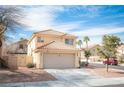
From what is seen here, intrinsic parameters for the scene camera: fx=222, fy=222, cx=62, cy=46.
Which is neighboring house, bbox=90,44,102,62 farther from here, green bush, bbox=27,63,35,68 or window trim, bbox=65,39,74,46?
green bush, bbox=27,63,35,68

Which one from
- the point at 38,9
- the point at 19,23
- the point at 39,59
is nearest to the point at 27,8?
the point at 38,9

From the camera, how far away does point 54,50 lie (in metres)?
23.3

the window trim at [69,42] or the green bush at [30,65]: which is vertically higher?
the window trim at [69,42]

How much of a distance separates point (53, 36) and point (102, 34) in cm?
660

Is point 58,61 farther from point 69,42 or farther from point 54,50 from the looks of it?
point 69,42

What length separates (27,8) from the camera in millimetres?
18406

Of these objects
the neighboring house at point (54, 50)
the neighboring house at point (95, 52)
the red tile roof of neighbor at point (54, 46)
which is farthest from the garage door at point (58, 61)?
the neighboring house at point (95, 52)

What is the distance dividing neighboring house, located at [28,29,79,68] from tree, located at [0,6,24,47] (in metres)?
3.96

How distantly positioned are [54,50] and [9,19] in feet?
19.8

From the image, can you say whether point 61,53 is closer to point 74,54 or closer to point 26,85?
point 74,54

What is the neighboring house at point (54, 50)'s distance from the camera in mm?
23016

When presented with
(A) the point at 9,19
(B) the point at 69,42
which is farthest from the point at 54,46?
(A) the point at 9,19

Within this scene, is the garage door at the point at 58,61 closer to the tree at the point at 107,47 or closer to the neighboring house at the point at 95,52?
the neighboring house at the point at 95,52
